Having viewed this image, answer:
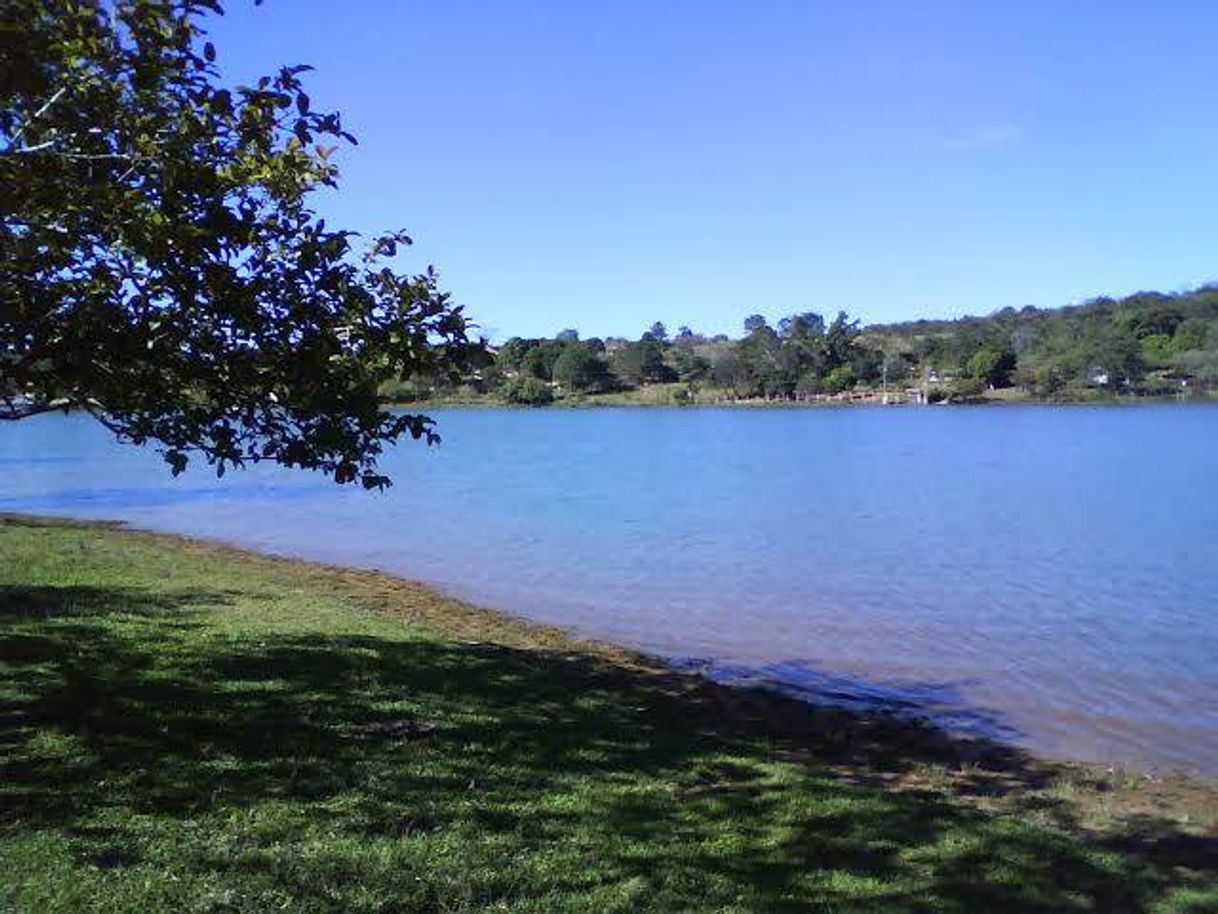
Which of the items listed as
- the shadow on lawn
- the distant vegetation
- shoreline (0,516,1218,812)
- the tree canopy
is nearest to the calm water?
shoreline (0,516,1218,812)

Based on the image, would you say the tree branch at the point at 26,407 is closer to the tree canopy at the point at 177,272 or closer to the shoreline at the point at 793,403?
the tree canopy at the point at 177,272

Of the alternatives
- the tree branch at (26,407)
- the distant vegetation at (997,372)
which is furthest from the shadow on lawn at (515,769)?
the distant vegetation at (997,372)

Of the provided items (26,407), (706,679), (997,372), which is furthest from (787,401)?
(26,407)

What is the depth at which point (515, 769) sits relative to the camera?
7.18m

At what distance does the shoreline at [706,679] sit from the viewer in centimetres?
1022

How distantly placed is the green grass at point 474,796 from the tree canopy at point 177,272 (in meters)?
1.99

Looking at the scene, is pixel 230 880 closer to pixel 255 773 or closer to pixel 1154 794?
pixel 255 773

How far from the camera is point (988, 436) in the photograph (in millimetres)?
89125

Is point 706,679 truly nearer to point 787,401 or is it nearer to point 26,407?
point 26,407

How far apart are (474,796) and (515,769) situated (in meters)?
0.75

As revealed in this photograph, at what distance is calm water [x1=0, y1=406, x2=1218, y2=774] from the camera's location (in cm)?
1384

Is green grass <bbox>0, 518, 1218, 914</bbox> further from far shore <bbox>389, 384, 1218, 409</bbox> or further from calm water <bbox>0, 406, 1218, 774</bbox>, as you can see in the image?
far shore <bbox>389, 384, 1218, 409</bbox>

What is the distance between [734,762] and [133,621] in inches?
261

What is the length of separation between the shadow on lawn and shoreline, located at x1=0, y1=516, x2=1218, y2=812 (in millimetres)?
163
